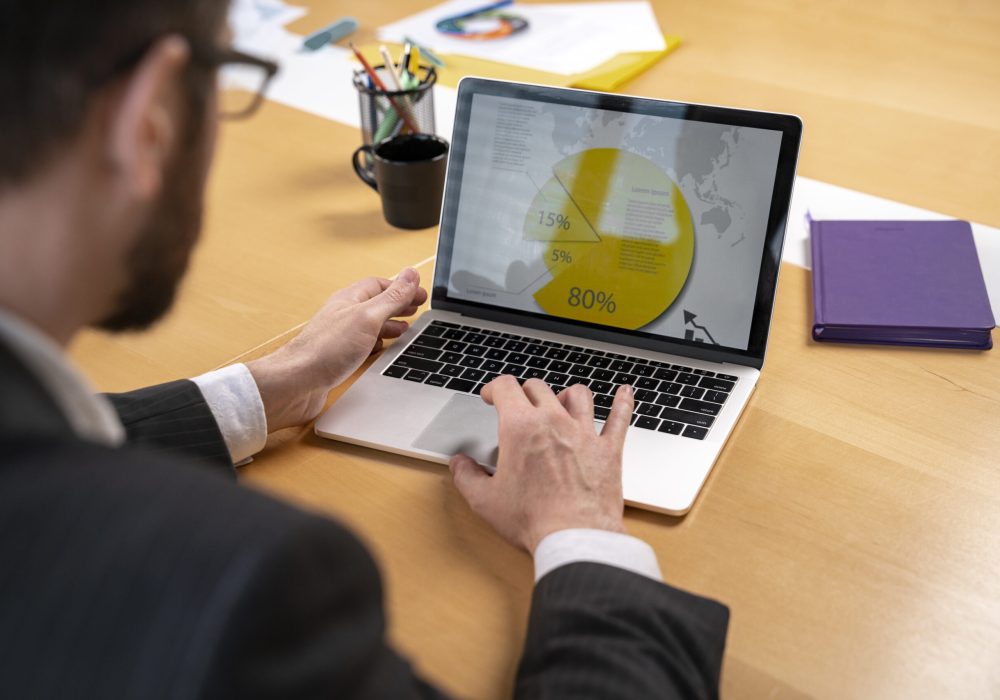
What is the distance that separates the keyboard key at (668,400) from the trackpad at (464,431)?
0.52ft

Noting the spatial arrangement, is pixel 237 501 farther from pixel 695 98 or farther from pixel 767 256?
pixel 695 98

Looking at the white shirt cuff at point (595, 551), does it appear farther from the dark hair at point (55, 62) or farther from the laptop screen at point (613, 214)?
the dark hair at point (55, 62)

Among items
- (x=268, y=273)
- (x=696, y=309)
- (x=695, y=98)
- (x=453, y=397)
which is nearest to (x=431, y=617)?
(x=453, y=397)

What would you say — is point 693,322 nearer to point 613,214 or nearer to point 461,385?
point 613,214

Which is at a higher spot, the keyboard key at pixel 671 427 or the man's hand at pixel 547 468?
the man's hand at pixel 547 468

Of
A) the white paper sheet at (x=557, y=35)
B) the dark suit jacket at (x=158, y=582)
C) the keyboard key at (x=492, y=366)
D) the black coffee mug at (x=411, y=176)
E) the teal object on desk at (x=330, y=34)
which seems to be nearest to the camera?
the dark suit jacket at (x=158, y=582)

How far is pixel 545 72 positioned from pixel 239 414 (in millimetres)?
1021

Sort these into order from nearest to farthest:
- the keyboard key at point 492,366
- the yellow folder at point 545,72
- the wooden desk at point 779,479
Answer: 1. the wooden desk at point 779,479
2. the keyboard key at point 492,366
3. the yellow folder at point 545,72

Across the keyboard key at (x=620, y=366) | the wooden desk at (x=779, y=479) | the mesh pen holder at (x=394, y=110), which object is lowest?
the wooden desk at (x=779, y=479)

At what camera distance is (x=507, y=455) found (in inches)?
32.9

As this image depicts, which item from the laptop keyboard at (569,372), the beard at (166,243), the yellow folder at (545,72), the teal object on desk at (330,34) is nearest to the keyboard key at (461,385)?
the laptop keyboard at (569,372)

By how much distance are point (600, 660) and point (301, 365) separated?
0.45 metres

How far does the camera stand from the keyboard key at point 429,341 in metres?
1.03

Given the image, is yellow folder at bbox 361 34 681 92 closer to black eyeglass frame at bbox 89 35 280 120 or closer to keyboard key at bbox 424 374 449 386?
keyboard key at bbox 424 374 449 386
